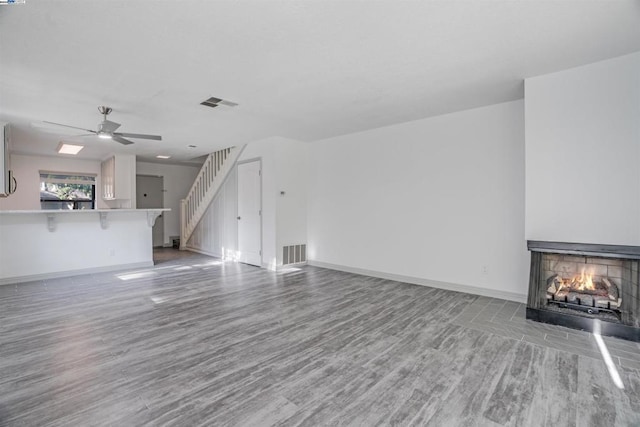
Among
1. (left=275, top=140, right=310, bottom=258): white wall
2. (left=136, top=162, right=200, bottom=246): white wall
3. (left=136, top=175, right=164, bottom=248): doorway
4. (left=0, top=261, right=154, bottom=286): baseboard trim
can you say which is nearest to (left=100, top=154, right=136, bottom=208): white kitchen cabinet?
(left=136, top=175, right=164, bottom=248): doorway

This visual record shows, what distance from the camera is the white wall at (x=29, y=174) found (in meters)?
7.36

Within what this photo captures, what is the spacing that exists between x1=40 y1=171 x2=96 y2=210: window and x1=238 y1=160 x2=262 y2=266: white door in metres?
4.74

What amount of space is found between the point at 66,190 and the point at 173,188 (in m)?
2.67

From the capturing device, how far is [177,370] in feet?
7.73

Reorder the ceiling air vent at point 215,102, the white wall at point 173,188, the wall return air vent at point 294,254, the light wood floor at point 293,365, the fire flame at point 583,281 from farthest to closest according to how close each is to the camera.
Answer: the white wall at point 173,188 → the wall return air vent at point 294,254 → the ceiling air vent at point 215,102 → the fire flame at point 583,281 → the light wood floor at point 293,365

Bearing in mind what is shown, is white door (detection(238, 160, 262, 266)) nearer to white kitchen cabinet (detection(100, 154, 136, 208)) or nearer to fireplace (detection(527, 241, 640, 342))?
white kitchen cabinet (detection(100, 154, 136, 208))

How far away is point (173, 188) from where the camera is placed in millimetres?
9875

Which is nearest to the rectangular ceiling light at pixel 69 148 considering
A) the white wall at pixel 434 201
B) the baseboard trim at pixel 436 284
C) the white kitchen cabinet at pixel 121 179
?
the white kitchen cabinet at pixel 121 179

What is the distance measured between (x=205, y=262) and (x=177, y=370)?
4.91 m

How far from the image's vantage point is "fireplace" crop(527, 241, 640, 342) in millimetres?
2879

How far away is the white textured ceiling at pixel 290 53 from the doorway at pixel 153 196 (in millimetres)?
4825

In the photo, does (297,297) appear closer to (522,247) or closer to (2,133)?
(522,247)

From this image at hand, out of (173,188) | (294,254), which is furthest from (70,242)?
(173,188)

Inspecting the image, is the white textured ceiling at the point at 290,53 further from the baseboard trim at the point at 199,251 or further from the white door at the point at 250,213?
the baseboard trim at the point at 199,251
